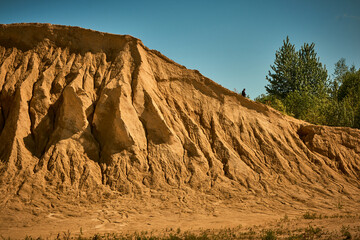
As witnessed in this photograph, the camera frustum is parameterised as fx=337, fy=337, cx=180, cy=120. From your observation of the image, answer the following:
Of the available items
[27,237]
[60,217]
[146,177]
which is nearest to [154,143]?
[146,177]

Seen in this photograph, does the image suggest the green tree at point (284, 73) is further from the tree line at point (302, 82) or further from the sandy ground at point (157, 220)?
the sandy ground at point (157, 220)

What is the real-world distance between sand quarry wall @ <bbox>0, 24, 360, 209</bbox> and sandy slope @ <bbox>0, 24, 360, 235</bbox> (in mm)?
54

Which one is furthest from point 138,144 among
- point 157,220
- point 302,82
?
point 302,82

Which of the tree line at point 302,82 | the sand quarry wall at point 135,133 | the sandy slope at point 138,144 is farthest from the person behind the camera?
the tree line at point 302,82

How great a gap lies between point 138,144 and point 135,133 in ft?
1.79

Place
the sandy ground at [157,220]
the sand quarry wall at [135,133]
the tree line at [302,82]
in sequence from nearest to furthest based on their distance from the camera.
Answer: the sandy ground at [157,220]
the sand quarry wall at [135,133]
the tree line at [302,82]

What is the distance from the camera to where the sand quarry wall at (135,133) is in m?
13.8

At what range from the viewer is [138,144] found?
14805 mm

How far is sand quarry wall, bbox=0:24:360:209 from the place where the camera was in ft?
45.4

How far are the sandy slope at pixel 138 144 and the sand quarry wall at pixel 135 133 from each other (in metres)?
0.05

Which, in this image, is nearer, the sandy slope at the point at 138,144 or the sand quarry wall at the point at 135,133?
the sandy slope at the point at 138,144

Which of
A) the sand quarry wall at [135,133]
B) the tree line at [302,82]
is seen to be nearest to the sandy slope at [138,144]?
the sand quarry wall at [135,133]

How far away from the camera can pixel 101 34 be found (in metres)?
18.1

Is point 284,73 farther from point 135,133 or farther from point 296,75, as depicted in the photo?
point 135,133
